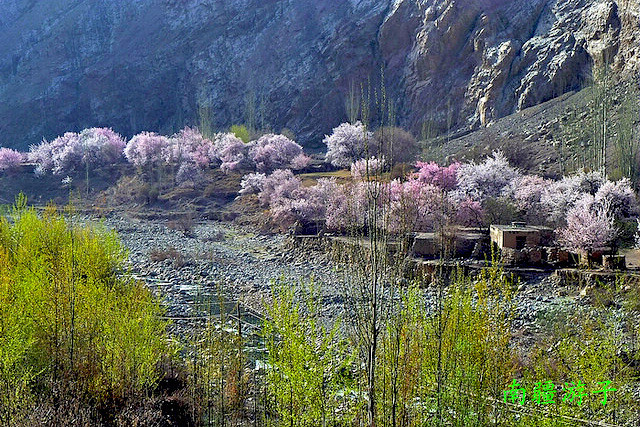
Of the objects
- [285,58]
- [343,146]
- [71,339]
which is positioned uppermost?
[285,58]

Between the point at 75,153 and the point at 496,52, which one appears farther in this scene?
the point at 496,52

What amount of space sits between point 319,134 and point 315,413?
5869 centimetres

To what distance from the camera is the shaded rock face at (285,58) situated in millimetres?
49312

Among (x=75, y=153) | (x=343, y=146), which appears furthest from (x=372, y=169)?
(x=75, y=153)

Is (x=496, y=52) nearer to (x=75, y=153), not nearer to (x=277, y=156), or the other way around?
(x=277, y=156)

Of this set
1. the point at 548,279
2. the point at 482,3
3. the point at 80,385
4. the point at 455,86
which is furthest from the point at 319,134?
the point at 80,385

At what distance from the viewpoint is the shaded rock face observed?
49.3 meters

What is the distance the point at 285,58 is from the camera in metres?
70.9

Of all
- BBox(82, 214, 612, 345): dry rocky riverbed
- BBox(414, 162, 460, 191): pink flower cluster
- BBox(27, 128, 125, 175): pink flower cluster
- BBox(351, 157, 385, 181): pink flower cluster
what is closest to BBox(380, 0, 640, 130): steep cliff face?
BBox(414, 162, 460, 191): pink flower cluster

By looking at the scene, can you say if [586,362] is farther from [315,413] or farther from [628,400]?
[315,413]

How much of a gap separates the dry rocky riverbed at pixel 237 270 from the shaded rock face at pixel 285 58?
78.4 feet

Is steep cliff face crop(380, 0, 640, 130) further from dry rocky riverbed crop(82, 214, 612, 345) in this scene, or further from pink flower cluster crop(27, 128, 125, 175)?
pink flower cluster crop(27, 128, 125, 175)

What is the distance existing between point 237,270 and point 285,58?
171ft

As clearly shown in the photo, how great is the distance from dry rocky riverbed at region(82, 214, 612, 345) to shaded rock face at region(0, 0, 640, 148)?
2390 centimetres
